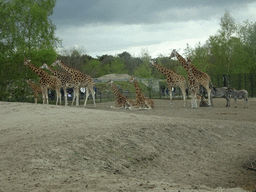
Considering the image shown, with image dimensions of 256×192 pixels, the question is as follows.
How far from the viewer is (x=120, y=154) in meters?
7.34

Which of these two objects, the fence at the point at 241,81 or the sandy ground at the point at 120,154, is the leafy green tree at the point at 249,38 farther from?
the sandy ground at the point at 120,154

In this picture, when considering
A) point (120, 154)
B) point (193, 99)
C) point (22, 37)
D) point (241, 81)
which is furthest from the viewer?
point (241, 81)

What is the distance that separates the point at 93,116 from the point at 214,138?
4.19 m

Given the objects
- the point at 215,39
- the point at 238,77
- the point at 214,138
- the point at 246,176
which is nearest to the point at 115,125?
the point at 214,138

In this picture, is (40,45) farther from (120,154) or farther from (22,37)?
(120,154)

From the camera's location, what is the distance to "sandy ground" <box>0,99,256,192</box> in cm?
502

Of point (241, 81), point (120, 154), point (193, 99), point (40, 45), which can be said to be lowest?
point (120, 154)

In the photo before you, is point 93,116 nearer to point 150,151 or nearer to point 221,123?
point 150,151

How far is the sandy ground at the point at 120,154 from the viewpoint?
502 cm

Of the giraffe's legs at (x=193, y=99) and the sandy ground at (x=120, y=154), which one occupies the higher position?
the giraffe's legs at (x=193, y=99)

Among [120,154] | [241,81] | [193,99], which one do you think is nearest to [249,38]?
[241,81]

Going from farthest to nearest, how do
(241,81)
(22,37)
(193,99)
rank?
(241,81) < (22,37) < (193,99)

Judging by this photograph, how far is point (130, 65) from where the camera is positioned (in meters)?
87.0

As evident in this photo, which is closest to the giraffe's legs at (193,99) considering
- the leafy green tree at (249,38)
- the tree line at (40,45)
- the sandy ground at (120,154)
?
the sandy ground at (120,154)
